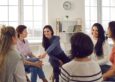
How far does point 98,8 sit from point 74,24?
113 centimetres

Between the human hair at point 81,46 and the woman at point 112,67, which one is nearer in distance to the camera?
the human hair at point 81,46

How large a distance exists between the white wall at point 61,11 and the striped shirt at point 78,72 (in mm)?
4797

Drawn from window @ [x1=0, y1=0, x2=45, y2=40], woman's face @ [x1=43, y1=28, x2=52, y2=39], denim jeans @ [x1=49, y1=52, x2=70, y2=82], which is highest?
window @ [x1=0, y1=0, x2=45, y2=40]

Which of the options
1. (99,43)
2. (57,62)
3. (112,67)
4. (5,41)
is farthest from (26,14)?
(5,41)

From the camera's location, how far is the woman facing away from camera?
186 cm

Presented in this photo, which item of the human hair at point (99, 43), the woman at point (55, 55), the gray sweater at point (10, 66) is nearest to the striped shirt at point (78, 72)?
the gray sweater at point (10, 66)

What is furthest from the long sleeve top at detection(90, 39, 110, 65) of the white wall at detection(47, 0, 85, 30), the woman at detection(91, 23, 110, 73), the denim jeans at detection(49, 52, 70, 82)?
the white wall at detection(47, 0, 85, 30)

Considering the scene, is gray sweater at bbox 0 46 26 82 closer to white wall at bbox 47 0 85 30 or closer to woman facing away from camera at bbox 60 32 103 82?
woman facing away from camera at bbox 60 32 103 82

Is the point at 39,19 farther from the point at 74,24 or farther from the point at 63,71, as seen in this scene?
the point at 63,71

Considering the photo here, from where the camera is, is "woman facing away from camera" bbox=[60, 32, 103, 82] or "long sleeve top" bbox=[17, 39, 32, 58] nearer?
"woman facing away from camera" bbox=[60, 32, 103, 82]

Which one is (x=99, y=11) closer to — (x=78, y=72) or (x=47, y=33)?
(x=47, y=33)

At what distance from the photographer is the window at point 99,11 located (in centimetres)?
731

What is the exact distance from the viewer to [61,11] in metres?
6.73

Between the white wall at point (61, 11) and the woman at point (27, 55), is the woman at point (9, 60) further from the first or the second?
the white wall at point (61, 11)
